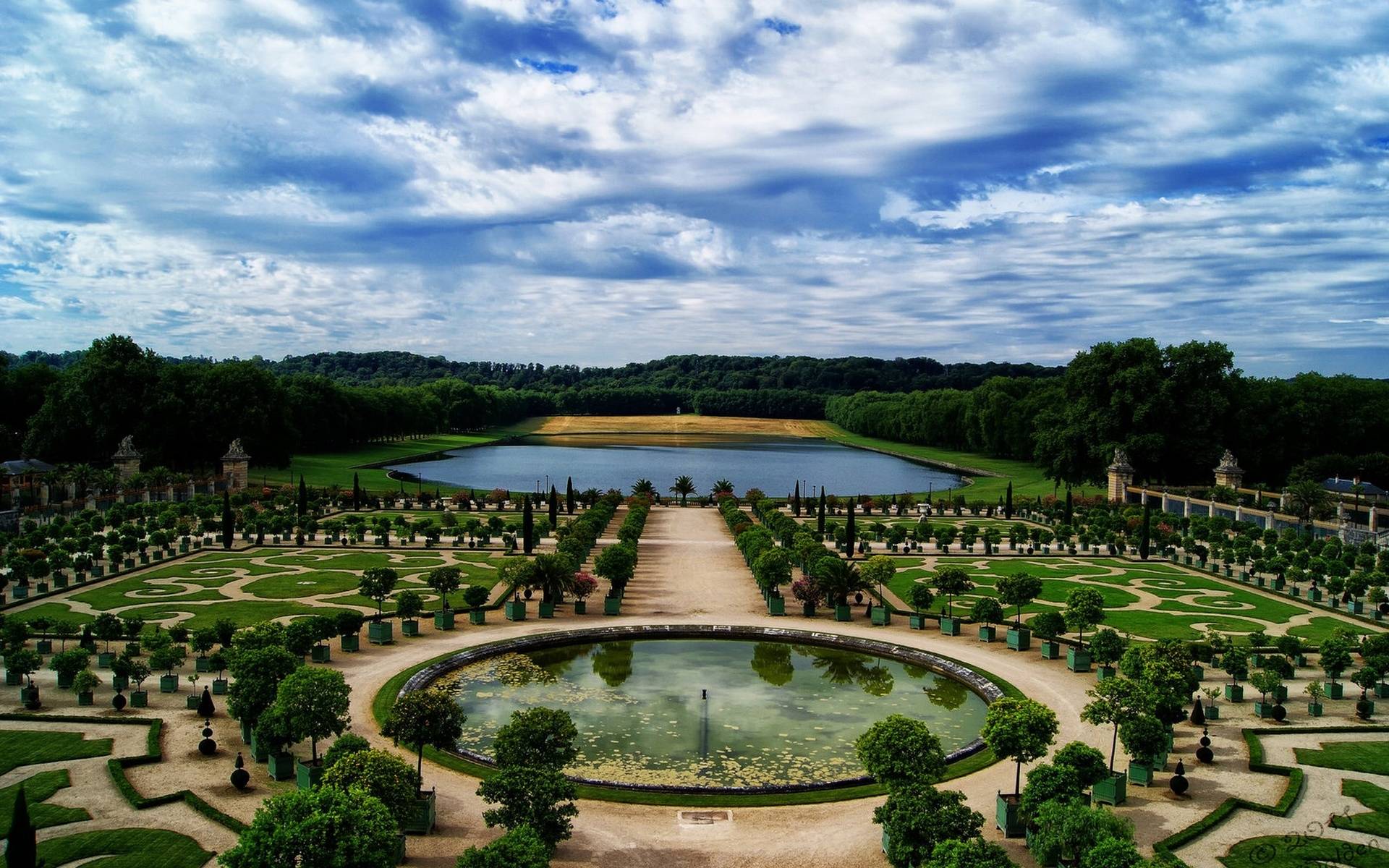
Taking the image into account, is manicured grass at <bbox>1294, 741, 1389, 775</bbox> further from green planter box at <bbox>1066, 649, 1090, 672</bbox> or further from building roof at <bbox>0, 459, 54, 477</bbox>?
building roof at <bbox>0, 459, 54, 477</bbox>

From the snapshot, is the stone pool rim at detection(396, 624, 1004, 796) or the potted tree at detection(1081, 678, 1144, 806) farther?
the stone pool rim at detection(396, 624, 1004, 796)

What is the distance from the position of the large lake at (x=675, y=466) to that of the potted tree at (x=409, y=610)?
53.5 m

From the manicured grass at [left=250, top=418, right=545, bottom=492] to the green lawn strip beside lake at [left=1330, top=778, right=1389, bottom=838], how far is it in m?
68.9

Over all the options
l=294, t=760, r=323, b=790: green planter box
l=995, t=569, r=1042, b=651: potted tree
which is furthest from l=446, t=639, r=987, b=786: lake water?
l=995, t=569, r=1042, b=651: potted tree

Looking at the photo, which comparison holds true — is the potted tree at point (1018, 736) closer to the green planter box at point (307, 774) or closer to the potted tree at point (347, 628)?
the green planter box at point (307, 774)

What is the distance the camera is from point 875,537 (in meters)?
56.8

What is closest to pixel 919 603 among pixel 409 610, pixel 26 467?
pixel 409 610

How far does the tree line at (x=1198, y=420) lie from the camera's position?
2987 inches

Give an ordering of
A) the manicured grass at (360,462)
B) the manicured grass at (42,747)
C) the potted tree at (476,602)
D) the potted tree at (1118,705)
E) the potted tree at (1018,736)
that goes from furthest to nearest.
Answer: the manicured grass at (360,462) → the potted tree at (476,602) → the manicured grass at (42,747) → the potted tree at (1118,705) → the potted tree at (1018,736)

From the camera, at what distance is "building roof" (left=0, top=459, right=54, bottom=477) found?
208ft

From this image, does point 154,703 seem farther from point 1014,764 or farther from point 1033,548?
point 1033,548

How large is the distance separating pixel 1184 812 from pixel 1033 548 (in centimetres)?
3543

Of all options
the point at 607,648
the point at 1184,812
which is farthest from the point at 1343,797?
the point at 607,648

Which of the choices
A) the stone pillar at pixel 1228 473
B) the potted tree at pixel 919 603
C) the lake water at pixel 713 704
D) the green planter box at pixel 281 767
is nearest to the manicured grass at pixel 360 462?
the lake water at pixel 713 704
